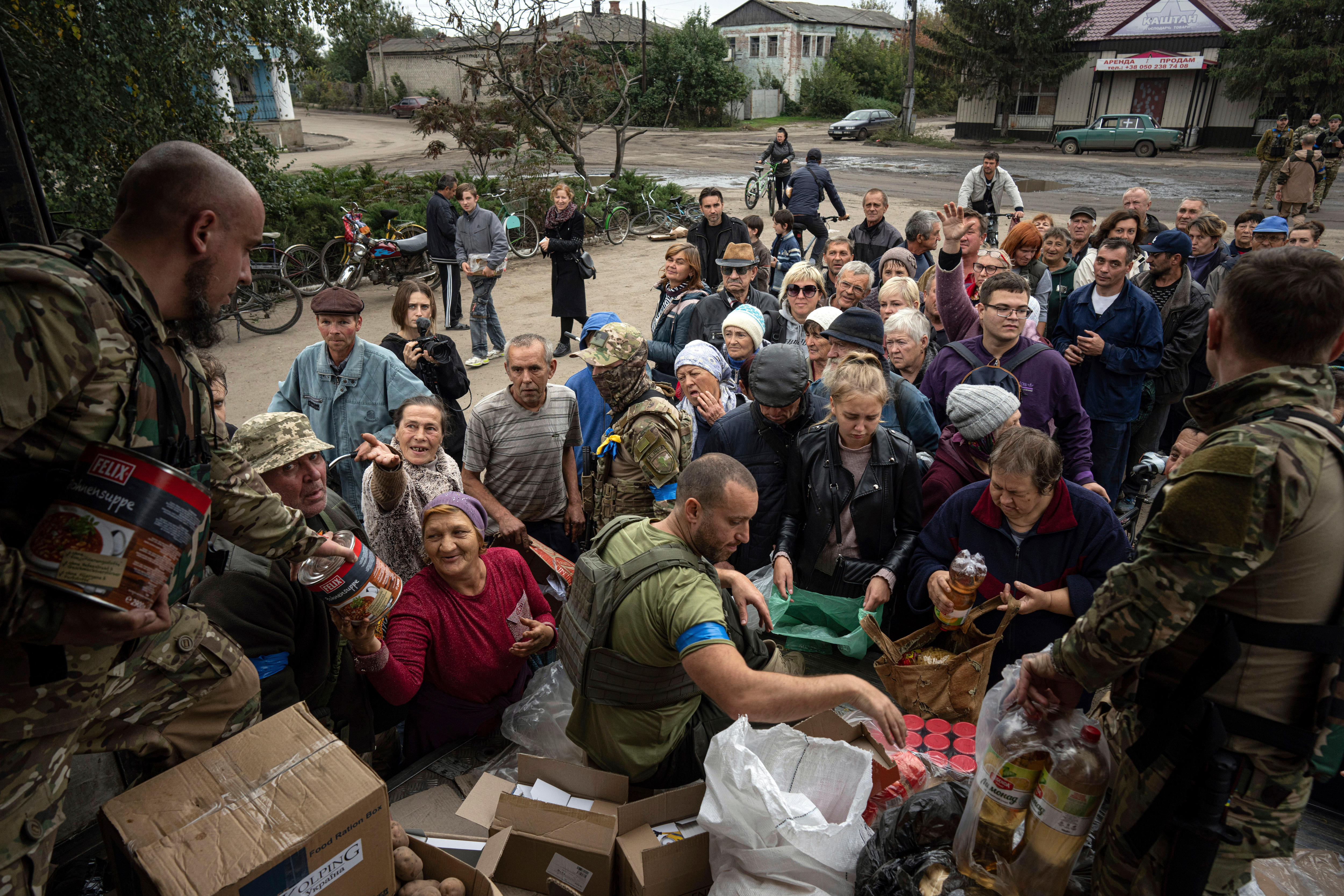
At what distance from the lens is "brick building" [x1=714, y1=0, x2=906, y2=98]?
49281 mm

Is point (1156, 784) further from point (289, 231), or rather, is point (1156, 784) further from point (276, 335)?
point (289, 231)

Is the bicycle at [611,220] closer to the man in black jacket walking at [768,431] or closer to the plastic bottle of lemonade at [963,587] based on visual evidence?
the man in black jacket walking at [768,431]

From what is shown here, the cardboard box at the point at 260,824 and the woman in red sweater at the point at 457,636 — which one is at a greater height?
the cardboard box at the point at 260,824

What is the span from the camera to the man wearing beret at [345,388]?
170 inches

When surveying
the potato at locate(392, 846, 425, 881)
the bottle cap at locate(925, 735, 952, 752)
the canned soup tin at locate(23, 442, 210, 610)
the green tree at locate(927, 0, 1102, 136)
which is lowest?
the bottle cap at locate(925, 735, 952, 752)

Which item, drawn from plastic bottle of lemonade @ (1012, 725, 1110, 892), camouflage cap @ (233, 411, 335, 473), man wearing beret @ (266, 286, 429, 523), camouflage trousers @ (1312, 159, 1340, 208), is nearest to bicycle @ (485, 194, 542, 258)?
man wearing beret @ (266, 286, 429, 523)

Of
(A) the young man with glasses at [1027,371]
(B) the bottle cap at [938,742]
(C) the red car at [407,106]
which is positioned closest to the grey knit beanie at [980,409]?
(A) the young man with glasses at [1027,371]

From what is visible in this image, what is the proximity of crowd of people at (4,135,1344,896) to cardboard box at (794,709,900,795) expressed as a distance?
24 cm

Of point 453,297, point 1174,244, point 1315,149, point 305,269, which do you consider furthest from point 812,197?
point 1315,149

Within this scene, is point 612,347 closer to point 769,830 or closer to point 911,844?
point 769,830

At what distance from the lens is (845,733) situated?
261 cm

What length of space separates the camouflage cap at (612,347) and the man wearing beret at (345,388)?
1219 mm

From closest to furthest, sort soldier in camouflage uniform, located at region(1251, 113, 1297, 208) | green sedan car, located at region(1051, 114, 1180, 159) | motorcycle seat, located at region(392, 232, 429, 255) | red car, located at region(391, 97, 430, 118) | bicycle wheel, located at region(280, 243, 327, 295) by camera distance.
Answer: bicycle wheel, located at region(280, 243, 327, 295), motorcycle seat, located at region(392, 232, 429, 255), soldier in camouflage uniform, located at region(1251, 113, 1297, 208), green sedan car, located at region(1051, 114, 1180, 159), red car, located at region(391, 97, 430, 118)

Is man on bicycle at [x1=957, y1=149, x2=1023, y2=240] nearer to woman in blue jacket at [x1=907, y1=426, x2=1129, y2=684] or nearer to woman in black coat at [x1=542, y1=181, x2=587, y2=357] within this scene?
woman in black coat at [x1=542, y1=181, x2=587, y2=357]
